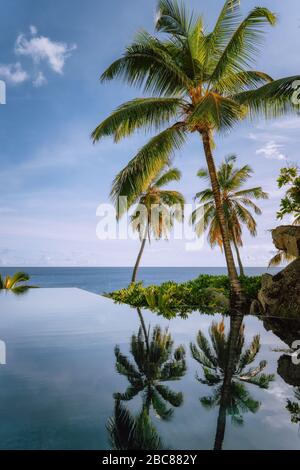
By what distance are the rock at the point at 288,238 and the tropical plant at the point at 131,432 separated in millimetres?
7573

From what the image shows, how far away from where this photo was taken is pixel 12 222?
30.1m

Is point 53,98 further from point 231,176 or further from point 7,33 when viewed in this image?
point 231,176

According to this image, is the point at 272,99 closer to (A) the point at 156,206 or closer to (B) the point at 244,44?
(B) the point at 244,44

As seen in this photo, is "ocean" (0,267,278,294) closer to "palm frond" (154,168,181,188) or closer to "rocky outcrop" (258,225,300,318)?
"palm frond" (154,168,181,188)

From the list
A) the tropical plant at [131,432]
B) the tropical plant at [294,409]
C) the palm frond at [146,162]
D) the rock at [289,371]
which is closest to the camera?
the tropical plant at [131,432]

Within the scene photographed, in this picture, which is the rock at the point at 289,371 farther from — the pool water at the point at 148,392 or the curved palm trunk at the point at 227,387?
the curved palm trunk at the point at 227,387

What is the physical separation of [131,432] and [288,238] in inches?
315

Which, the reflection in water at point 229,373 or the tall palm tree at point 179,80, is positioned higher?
the tall palm tree at point 179,80

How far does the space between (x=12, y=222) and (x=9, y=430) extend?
30.8 metres

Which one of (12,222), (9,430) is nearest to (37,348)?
(9,430)

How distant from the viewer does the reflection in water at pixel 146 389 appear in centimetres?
186

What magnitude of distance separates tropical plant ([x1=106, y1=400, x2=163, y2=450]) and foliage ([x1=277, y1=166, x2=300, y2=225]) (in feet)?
22.5

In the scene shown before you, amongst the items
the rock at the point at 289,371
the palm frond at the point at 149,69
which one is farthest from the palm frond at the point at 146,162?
the rock at the point at 289,371

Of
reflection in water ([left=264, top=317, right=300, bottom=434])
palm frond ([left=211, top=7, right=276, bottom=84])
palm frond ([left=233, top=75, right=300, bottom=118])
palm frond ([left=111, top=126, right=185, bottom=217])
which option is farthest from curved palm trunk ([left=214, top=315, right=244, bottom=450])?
palm frond ([left=211, top=7, right=276, bottom=84])
